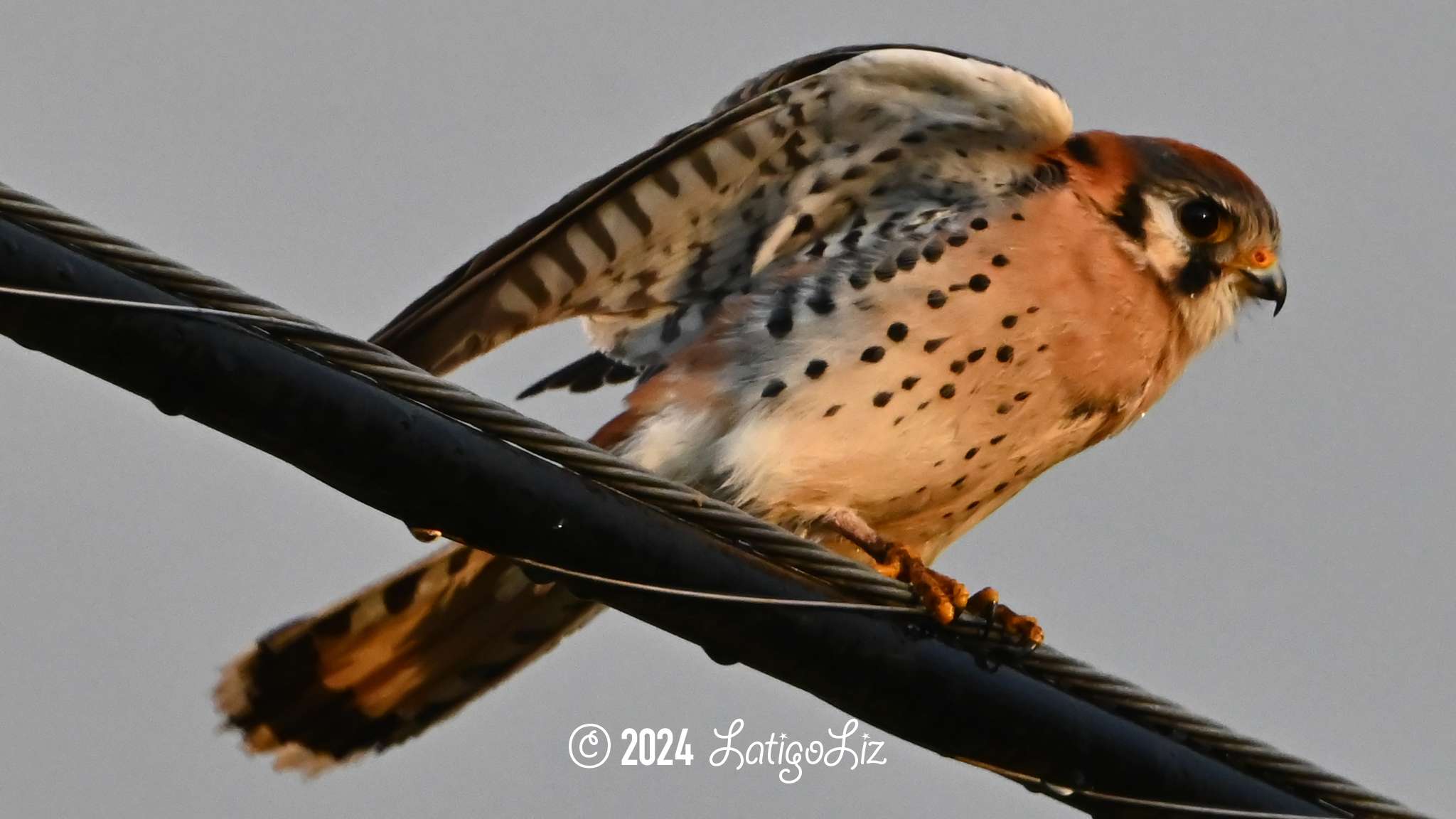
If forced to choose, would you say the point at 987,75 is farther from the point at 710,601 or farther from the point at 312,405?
the point at 312,405

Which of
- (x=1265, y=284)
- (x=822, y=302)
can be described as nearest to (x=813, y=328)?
(x=822, y=302)

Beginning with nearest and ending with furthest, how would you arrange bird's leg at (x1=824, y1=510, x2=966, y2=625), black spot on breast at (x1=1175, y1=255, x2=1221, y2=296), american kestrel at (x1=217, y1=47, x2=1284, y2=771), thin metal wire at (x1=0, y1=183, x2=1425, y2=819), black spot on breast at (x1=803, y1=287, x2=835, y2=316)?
thin metal wire at (x1=0, y1=183, x2=1425, y2=819) → bird's leg at (x1=824, y1=510, x2=966, y2=625) → american kestrel at (x1=217, y1=47, x2=1284, y2=771) → black spot on breast at (x1=803, y1=287, x2=835, y2=316) → black spot on breast at (x1=1175, y1=255, x2=1221, y2=296)

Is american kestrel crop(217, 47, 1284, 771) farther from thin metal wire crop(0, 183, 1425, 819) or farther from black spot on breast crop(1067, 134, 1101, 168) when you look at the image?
thin metal wire crop(0, 183, 1425, 819)

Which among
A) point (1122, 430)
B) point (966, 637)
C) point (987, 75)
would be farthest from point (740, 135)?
point (966, 637)

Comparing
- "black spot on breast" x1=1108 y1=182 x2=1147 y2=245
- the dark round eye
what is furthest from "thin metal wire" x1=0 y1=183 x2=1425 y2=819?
the dark round eye

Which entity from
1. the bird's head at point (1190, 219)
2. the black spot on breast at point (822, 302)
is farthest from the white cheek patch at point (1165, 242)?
the black spot on breast at point (822, 302)
